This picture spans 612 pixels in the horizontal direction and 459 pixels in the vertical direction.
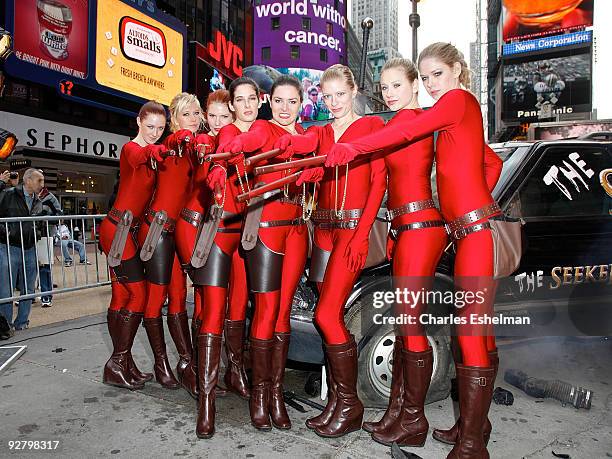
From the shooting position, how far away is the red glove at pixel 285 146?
2.58 meters

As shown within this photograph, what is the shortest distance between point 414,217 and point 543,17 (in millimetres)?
45544

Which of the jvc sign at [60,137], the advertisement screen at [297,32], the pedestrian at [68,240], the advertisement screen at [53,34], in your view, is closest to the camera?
the pedestrian at [68,240]

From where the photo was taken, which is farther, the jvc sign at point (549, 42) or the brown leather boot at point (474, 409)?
the jvc sign at point (549, 42)

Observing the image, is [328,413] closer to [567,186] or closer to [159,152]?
[159,152]

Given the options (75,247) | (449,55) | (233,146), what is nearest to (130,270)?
(233,146)

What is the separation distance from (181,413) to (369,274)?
169cm

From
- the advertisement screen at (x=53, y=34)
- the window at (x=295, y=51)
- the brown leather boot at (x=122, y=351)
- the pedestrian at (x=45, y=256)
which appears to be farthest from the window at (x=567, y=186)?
the window at (x=295, y=51)

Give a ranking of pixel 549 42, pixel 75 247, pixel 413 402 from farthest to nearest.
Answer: pixel 549 42 < pixel 75 247 < pixel 413 402

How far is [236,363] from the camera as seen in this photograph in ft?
12.0

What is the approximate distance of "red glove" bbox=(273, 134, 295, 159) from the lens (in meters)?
2.58

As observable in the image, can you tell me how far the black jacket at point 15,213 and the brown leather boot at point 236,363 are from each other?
414cm

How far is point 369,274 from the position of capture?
10.5 ft

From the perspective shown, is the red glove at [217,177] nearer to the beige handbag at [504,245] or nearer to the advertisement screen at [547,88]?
the beige handbag at [504,245]

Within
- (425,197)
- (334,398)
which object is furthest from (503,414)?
(425,197)
